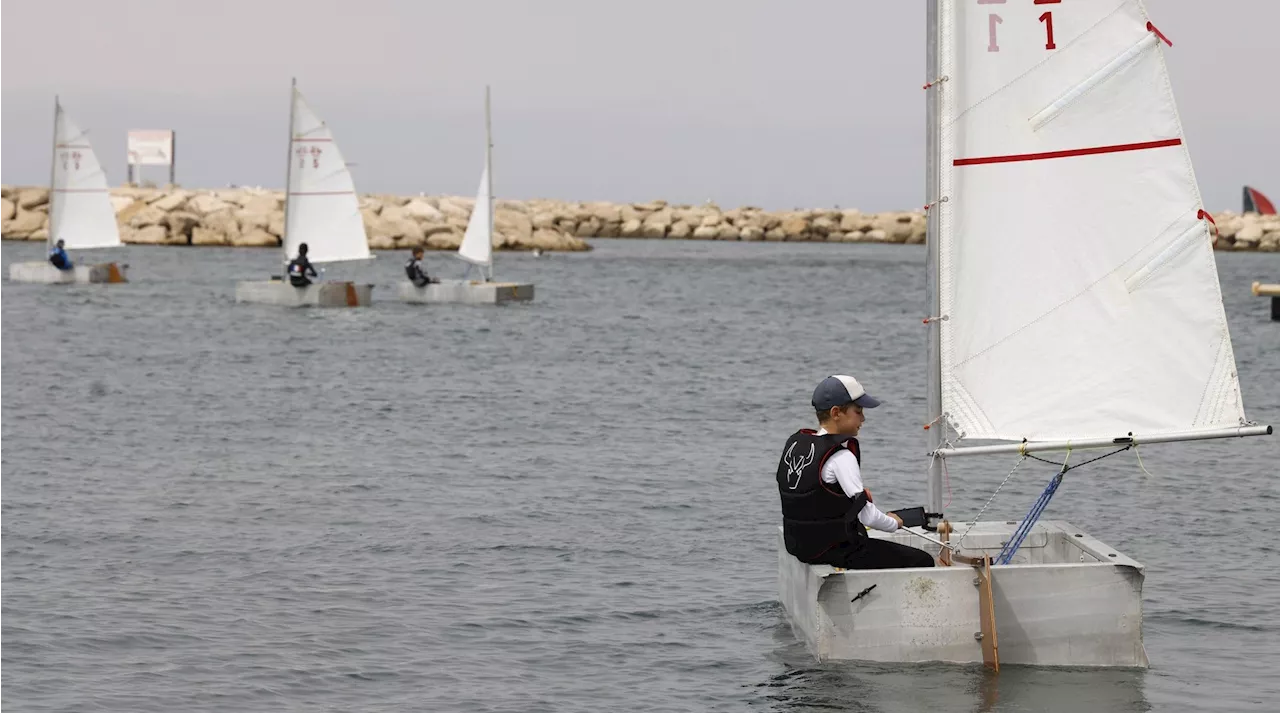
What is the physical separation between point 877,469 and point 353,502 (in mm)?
6686

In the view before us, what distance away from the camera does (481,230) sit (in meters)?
51.8

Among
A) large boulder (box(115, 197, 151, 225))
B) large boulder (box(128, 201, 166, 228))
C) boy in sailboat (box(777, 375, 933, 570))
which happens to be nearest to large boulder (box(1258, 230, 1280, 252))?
large boulder (box(128, 201, 166, 228))

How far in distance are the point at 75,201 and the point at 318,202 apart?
16849mm

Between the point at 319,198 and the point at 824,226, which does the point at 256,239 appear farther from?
the point at 319,198

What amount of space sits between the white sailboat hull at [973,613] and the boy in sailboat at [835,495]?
196 mm

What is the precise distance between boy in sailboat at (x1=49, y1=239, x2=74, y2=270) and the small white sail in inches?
676

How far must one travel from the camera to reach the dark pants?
1153 centimetres

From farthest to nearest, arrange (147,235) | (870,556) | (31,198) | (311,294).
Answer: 1. (31,198)
2. (147,235)
3. (311,294)
4. (870,556)

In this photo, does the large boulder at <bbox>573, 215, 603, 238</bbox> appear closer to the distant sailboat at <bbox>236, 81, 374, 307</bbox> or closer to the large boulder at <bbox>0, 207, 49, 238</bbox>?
the large boulder at <bbox>0, 207, 49, 238</bbox>

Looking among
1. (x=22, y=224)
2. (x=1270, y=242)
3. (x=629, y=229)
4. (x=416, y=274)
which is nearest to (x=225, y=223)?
(x=22, y=224)

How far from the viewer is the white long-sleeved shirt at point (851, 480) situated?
36.9ft

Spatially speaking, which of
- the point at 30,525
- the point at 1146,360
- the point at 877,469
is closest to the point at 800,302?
the point at 877,469

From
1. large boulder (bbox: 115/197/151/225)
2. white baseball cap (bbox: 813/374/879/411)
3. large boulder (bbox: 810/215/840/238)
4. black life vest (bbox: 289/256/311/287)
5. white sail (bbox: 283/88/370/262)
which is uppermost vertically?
large boulder (bbox: 810/215/840/238)

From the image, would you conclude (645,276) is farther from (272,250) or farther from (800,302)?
(272,250)
